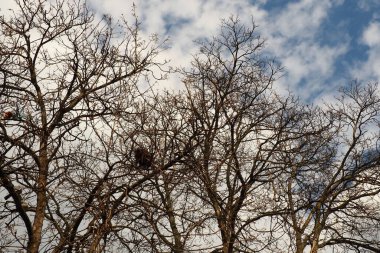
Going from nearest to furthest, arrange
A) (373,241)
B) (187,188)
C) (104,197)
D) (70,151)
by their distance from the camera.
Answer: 1. (104,197)
2. (187,188)
3. (70,151)
4. (373,241)

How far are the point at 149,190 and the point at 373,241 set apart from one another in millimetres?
6680

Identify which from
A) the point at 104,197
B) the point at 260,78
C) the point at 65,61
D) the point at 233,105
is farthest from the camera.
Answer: the point at 260,78

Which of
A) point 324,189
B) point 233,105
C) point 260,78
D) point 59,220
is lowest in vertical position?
point 59,220

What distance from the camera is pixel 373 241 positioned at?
10188 mm

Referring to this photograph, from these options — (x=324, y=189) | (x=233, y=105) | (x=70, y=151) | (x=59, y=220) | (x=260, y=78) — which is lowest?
(x=59, y=220)

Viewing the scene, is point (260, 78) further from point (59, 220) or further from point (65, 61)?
point (59, 220)

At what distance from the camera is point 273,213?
6.74m

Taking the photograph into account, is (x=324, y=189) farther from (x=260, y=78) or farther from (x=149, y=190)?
(x=149, y=190)

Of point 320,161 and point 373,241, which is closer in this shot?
point 320,161

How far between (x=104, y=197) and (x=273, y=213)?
285 cm

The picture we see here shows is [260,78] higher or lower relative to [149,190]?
higher

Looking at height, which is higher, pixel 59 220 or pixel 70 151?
pixel 70 151

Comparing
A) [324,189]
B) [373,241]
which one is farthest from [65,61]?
[373,241]

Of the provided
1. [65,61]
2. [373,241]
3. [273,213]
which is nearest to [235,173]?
[273,213]
